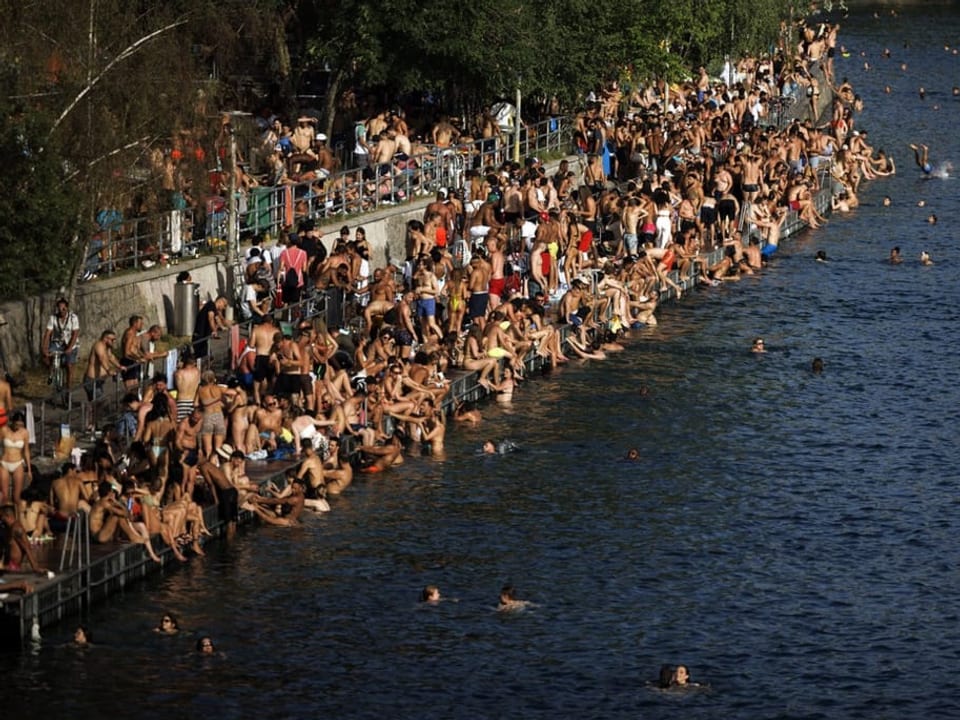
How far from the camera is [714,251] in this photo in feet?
172

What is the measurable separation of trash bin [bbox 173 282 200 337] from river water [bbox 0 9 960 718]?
518 centimetres

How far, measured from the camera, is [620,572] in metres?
31.9

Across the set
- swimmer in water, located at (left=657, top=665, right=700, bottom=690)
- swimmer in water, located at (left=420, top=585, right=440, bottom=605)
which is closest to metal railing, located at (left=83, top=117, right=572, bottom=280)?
swimmer in water, located at (left=420, top=585, right=440, bottom=605)

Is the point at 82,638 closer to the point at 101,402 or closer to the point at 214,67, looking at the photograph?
the point at 101,402

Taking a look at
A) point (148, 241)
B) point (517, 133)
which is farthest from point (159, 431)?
point (517, 133)

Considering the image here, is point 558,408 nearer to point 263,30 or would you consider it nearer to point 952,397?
point 952,397

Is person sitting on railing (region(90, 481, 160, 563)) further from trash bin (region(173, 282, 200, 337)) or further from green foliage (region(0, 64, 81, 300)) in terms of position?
trash bin (region(173, 282, 200, 337))

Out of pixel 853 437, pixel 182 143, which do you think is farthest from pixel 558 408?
pixel 182 143

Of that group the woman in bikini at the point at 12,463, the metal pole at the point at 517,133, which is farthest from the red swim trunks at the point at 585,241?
the woman in bikini at the point at 12,463

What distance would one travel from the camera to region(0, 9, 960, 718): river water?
27297 millimetres

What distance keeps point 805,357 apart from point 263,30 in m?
12.9

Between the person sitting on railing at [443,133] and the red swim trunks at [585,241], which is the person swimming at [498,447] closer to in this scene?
the red swim trunks at [585,241]

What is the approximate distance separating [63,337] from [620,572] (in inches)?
395

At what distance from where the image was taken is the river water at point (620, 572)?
27297 millimetres
